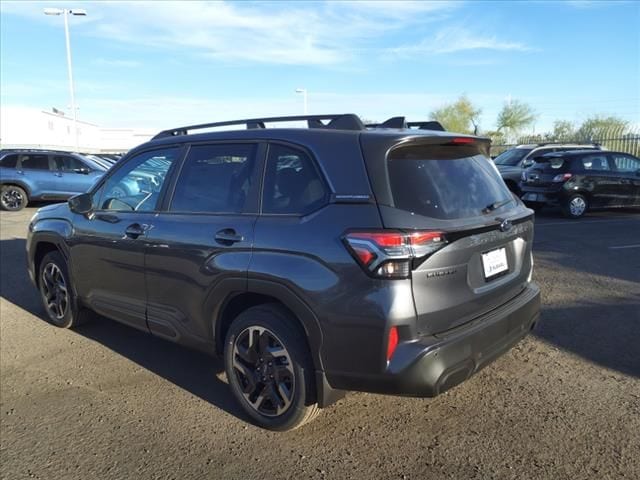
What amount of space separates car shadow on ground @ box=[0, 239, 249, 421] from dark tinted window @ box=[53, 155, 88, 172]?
34.1 ft

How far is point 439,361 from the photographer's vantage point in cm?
265

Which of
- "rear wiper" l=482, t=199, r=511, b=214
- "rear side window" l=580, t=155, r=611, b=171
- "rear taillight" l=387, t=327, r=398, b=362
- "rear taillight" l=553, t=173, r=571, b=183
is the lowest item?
"rear taillight" l=387, t=327, r=398, b=362

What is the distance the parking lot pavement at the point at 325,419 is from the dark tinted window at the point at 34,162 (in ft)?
39.6

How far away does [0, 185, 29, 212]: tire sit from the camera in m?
15.1

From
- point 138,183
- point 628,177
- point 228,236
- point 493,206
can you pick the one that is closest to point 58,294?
point 138,183

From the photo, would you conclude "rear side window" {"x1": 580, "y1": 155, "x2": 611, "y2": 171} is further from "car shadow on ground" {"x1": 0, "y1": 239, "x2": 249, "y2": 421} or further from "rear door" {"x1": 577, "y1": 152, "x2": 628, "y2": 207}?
"car shadow on ground" {"x1": 0, "y1": 239, "x2": 249, "y2": 421}

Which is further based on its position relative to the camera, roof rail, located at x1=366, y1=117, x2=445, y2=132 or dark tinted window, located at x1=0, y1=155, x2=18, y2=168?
dark tinted window, located at x1=0, y1=155, x2=18, y2=168

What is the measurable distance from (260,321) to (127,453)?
1070mm

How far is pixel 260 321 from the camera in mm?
3088

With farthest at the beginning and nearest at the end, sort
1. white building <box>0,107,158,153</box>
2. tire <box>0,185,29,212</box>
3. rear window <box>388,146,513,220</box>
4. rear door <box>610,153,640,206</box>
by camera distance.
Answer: white building <box>0,107,158,153</box>, tire <box>0,185,29,212</box>, rear door <box>610,153,640,206</box>, rear window <box>388,146,513,220</box>

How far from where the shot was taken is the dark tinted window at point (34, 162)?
1525 centimetres

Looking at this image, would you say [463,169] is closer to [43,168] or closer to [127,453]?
[127,453]

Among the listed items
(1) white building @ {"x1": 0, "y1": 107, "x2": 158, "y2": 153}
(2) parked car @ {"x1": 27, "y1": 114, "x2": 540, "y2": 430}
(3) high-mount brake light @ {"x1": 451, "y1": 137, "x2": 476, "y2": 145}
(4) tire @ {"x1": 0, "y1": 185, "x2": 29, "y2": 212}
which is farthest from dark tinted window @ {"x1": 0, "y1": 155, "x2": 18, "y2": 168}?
(1) white building @ {"x1": 0, "y1": 107, "x2": 158, "y2": 153}

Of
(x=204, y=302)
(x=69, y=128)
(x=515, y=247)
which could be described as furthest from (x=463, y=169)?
(x=69, y=128)
